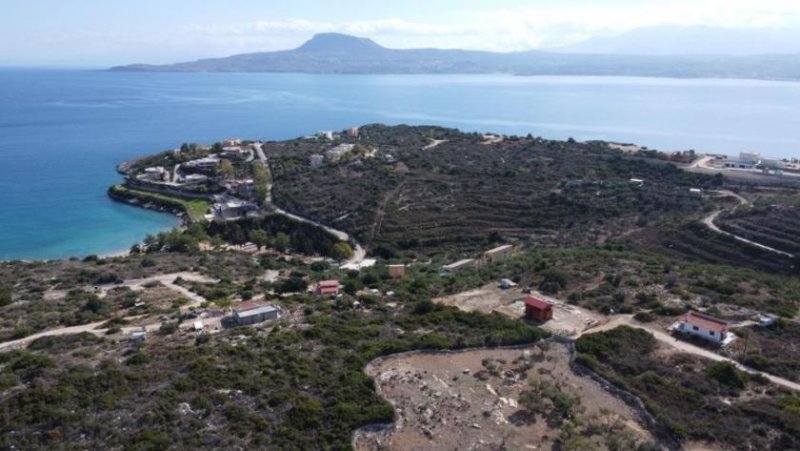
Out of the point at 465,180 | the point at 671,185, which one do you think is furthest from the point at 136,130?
the point at 671,185

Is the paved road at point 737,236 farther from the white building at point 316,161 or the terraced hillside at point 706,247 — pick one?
the white building at point 316,161

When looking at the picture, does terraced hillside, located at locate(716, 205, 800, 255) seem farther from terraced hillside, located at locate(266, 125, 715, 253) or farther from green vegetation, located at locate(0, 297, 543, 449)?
green vegetation, located at locate(0, 297, 543, 449)

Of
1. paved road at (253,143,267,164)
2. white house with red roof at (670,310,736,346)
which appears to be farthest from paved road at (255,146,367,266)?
white house with red roof at (670,310,736,346)

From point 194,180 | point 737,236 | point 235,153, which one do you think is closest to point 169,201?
point 194,180

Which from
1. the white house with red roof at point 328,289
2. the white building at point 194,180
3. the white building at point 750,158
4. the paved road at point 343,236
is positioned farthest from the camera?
the white building at point 194,180

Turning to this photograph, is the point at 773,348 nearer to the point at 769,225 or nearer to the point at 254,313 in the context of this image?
the point at 254,313

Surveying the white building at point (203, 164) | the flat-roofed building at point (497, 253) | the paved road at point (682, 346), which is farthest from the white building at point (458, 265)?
the white building at point (203, 164)
